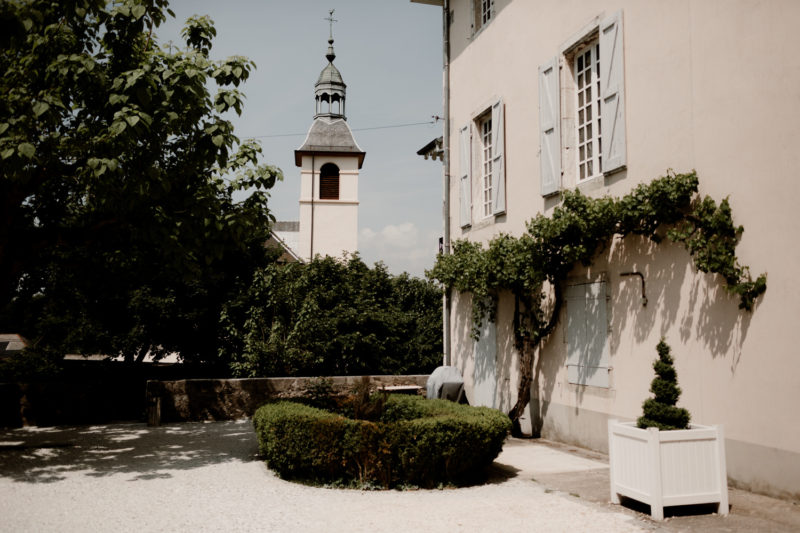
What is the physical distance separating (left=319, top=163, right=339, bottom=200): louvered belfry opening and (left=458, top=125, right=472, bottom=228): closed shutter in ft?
73.5

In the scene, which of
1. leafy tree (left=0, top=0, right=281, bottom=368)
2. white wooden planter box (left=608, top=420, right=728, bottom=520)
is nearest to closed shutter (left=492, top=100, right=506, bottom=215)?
leafy tree (left=0, top=0, right=281, bottom=368)

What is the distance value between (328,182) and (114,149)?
27.7 m

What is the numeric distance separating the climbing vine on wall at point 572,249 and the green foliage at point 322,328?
3220 mm

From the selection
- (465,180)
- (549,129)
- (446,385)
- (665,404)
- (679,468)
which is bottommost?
(679,468)

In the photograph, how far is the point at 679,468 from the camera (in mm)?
5582

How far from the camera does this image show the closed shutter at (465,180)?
12.5 meters

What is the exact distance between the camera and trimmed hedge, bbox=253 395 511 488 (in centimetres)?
668

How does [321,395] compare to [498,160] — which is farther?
[498,160]

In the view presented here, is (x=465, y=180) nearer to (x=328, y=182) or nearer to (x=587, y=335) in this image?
(x=587, y=335)

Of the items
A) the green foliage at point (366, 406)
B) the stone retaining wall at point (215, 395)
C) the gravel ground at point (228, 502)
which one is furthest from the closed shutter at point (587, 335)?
the stone retaining wall at point (215, 395)

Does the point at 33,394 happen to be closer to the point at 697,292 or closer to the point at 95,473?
the point at 95,473

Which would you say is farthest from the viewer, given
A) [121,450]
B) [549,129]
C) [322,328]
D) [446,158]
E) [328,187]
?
[328,187]

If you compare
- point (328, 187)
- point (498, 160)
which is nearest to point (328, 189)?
point (328, 187)

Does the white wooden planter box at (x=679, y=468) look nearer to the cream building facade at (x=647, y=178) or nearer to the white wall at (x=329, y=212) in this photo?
the cream building facade at (x=647, y=178)
